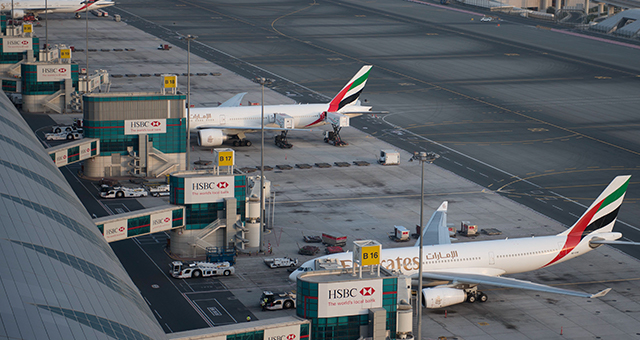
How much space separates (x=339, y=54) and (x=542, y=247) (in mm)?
120064

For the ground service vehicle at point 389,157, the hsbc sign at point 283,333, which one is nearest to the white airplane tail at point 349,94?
the ground service vehicle at point 389,157

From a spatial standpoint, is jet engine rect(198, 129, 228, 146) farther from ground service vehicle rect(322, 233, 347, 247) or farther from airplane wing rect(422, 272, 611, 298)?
airplane wing rect(422, 272, 611, 298)

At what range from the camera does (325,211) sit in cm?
9231

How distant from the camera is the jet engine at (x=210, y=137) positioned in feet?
374

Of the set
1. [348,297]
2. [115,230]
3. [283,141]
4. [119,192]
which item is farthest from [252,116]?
[348,297]

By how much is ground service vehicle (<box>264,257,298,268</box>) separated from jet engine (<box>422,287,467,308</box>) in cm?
1349

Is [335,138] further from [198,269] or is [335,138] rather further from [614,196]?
[614,196]

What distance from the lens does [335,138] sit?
395ft

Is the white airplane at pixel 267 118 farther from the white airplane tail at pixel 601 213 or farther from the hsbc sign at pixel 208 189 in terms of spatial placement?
the white airplane tail at pixel 601 213

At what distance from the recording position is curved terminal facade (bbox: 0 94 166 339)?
38.7 m

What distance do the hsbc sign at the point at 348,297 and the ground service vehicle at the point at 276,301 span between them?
1443 cm

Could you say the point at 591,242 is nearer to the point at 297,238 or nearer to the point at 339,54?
the point at 297,238

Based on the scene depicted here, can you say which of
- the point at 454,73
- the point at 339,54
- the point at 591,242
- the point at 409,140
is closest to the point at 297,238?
the point at 591,242

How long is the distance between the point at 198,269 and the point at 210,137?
138ft
